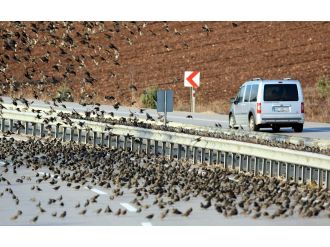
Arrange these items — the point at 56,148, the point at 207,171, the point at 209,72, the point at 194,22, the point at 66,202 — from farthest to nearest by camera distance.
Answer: the point at 194,22 < the point at 209,72 < the point at 56,148 < the point at 207,171 < the point at 66,202

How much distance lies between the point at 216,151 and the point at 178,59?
53463mm

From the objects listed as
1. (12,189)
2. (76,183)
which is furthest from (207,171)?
(12,189)

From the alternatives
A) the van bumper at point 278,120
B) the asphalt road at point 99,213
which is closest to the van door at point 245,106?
the van bumper at point 278,120

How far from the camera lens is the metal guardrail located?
22.6m

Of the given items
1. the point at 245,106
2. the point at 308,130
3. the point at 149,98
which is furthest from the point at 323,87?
the point at 245,106

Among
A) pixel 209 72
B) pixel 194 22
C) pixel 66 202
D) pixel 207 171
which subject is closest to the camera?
pixel 66 202

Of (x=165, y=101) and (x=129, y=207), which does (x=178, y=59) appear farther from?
(x=129, y=207)

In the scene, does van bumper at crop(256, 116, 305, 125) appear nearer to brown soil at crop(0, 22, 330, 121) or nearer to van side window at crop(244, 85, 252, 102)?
van side window at crop(244, 85, 252, 102)

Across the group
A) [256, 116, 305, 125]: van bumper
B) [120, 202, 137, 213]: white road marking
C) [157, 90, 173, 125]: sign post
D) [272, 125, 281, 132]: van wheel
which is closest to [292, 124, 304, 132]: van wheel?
[256, 116, 305, 125]: van bumper

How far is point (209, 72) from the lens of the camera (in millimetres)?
78500

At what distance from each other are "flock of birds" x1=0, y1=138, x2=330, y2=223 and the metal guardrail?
473 millimetres

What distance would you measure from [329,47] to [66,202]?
63.9 meters

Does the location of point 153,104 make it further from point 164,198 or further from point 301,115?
point 164,198

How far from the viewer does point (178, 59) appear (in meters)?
83.8
